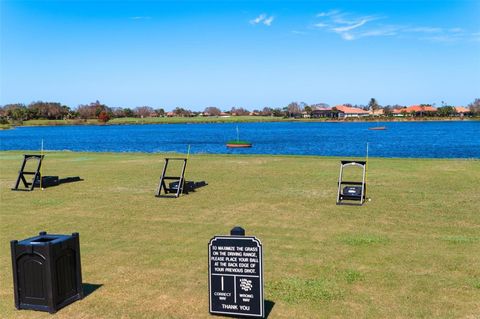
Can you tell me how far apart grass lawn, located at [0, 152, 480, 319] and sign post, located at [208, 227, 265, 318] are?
0.44 metres

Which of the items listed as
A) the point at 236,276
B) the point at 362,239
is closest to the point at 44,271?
the point at 236,276

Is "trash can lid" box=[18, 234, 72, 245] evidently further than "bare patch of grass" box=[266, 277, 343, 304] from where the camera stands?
No

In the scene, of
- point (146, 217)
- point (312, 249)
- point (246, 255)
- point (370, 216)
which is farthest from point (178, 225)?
point (246, 255)

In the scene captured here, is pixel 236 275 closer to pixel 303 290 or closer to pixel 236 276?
pixel 236 276

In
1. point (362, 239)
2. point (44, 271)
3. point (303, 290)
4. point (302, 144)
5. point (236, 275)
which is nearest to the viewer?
point (236, 275)

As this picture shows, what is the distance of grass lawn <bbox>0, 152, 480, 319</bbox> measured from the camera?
7926 millimetres

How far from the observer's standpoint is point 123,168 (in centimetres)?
2853

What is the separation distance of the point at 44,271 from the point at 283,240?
5923mm

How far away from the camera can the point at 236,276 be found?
23.7ft

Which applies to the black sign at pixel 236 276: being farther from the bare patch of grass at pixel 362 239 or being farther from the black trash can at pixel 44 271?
the bare patch of grass at pixel 362 239

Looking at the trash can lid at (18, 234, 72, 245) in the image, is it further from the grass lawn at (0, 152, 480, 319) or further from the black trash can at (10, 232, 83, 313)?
the grass lawn at (0, 152, 480, 319)

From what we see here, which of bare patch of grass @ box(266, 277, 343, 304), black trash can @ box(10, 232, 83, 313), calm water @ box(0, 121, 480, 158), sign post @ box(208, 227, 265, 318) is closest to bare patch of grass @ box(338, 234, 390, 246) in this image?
bare patch of grass @ box(266, 277, 343, 304)

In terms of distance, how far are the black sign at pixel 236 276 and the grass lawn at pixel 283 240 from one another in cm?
45

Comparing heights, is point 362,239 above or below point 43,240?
below
